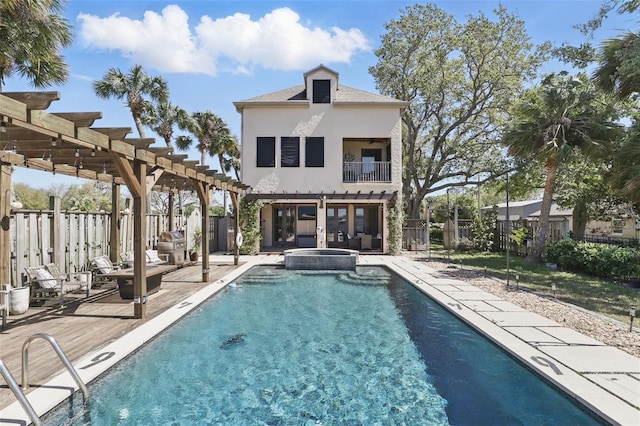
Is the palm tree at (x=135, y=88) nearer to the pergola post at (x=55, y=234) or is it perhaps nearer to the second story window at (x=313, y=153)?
the second story window at (x=313, y=153)

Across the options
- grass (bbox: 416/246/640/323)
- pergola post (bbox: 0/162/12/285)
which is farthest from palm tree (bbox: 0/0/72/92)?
grass (bbox: 416/246/640/323)

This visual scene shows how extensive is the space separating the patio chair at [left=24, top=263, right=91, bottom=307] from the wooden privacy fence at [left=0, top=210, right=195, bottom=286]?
0.71 feet

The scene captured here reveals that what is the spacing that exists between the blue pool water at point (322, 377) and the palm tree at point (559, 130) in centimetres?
831

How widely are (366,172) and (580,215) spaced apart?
10.7 meters

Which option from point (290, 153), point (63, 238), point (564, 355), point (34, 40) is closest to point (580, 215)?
point (290, 153)

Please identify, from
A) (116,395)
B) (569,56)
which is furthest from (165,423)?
(569,56)

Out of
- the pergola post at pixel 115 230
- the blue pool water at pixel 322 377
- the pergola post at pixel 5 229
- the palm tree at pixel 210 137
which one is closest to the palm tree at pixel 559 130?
the blue pool water at pixel 322 377

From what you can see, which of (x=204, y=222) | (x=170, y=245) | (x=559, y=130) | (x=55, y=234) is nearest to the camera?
(x=55, y=234)

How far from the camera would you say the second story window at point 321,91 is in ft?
Result: 56.9

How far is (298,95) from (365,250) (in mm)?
8477

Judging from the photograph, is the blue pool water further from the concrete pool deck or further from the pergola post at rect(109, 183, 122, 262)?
the pergola post at rect(109, 183, 122, 262)

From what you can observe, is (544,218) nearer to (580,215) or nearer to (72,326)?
(580,215)

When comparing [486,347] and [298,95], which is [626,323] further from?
[298,95]

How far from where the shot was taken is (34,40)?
8.98 meters
